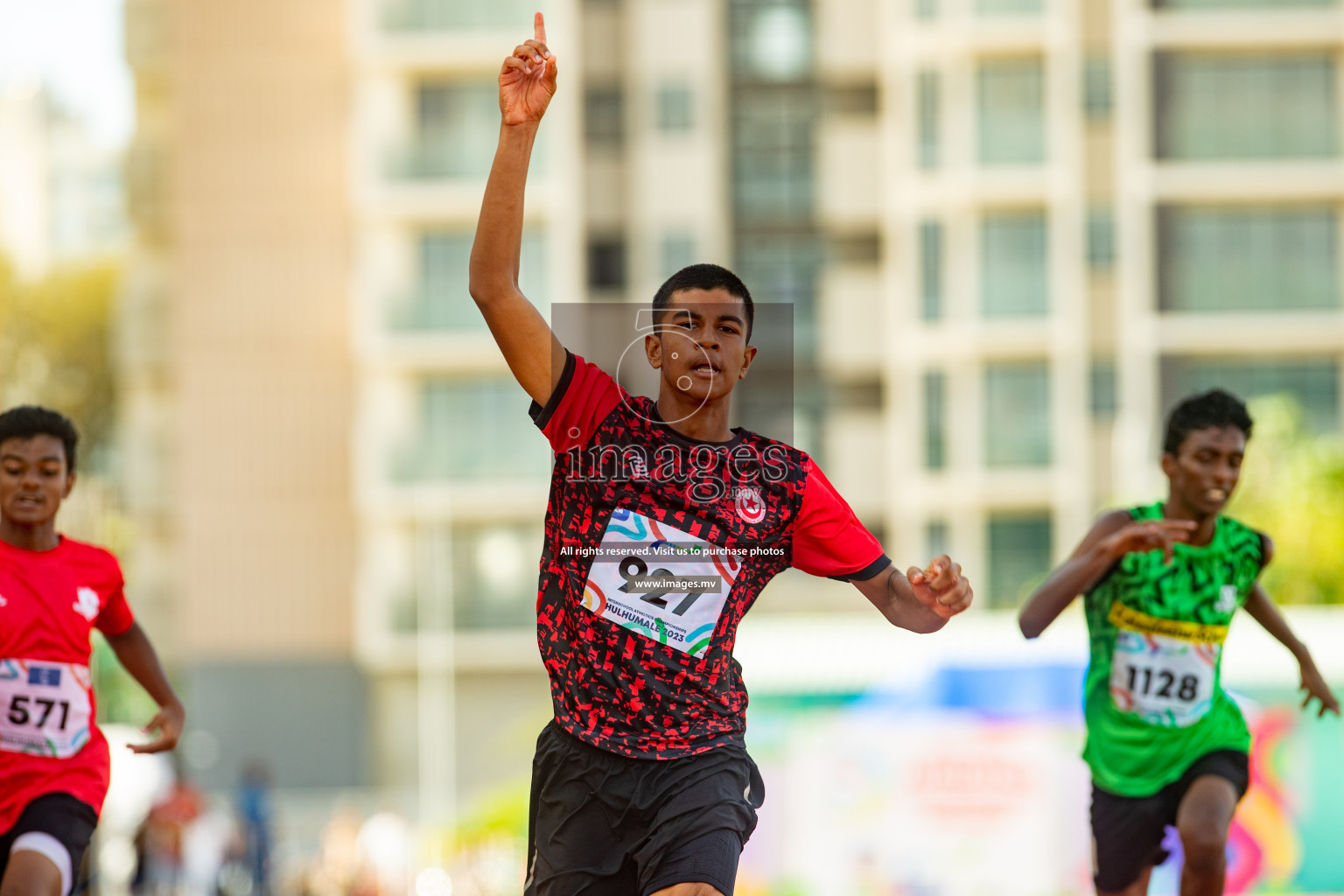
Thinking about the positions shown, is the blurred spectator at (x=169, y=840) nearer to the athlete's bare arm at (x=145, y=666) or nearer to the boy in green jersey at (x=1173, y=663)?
the athlete's bare arm at (x=145, y=666)

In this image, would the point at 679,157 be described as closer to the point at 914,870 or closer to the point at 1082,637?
the point at 1082,637

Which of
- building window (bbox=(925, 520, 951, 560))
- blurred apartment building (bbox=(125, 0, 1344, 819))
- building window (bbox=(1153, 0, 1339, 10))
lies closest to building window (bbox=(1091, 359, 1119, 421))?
blurred apartment building (bbox=(125, 0, 1344, 819))

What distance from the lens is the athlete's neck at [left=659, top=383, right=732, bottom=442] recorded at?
4.33 m

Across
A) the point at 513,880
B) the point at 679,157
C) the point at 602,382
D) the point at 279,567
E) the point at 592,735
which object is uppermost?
the point at 679,157

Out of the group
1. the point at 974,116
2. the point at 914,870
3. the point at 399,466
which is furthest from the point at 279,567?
the point at 914,870

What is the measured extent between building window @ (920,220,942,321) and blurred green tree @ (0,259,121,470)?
21.4 meters

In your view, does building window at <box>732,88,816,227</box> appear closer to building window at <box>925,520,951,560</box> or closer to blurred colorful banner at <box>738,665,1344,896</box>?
building window at <box>925,520,951,560</box>

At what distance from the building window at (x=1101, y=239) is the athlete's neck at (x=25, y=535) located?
1124 inches

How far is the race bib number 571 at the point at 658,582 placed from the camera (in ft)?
13.7

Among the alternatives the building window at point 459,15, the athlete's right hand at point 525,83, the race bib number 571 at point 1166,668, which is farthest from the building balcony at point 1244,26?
the athlete's right hand at point 525,83

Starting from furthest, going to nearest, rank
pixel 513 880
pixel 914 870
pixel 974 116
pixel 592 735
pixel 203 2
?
pixel 203 2 < pixel 974 116 < pixel 513 880 < pixel 914 870 < pixel 592 735

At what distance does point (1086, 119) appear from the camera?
105ft

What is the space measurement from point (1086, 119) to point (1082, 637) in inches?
603

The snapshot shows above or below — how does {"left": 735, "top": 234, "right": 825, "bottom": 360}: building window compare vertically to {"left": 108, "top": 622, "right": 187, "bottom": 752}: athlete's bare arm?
above
